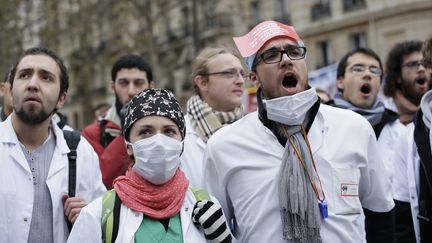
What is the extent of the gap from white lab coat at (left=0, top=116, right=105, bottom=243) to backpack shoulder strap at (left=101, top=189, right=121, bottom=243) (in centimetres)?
74

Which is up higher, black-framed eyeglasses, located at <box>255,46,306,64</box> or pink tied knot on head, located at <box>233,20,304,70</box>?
pink tied knot on head, located at <box>233,20,304,70</box>

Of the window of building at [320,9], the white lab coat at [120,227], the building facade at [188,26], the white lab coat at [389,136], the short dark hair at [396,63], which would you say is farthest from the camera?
the window of building at [320,9]

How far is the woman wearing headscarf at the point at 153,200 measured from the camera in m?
3.14

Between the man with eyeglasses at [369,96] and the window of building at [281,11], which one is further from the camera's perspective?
the window of building at [281,11]

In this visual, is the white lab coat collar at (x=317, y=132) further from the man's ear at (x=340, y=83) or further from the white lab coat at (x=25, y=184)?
the man's ear at (x=340, y=83)

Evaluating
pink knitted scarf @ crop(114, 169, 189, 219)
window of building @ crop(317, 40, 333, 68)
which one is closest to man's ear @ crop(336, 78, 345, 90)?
pink knitted scarf @ crop(114, 169, 189, 219)

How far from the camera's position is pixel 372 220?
361 cm

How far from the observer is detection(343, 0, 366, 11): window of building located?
27.8 metres

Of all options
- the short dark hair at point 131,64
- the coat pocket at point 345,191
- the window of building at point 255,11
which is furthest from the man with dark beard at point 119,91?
the window of building at point 255,11

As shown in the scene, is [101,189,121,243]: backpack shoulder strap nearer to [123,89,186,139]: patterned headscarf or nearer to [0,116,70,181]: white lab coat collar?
[123,89,186,139]: patterned headscarf

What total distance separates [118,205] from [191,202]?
0.42 meters

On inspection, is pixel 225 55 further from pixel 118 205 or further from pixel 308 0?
pixel 308 0

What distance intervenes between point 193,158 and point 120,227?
1.35m

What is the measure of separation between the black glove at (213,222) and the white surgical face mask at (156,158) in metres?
0.29
